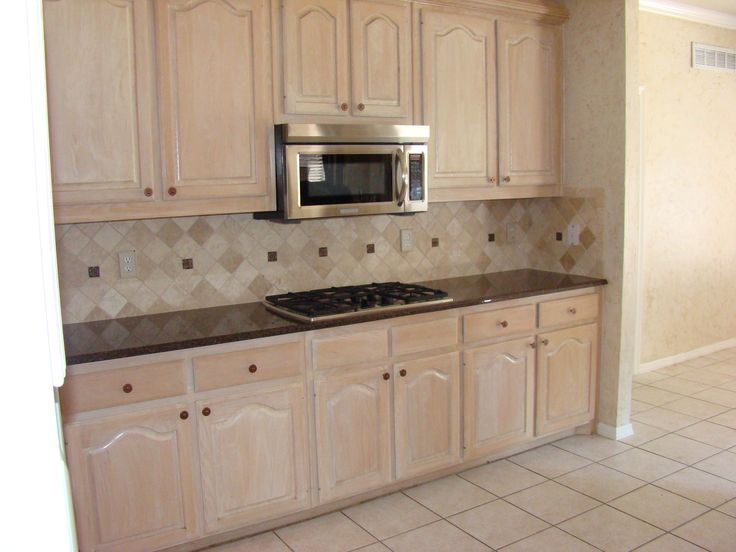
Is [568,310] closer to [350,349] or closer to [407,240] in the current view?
[407,240]

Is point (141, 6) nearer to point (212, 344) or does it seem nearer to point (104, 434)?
point (212, 344)

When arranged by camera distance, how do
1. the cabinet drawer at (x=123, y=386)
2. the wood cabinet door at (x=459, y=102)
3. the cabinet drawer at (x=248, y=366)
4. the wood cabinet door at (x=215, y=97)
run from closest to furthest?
the cabinet drawer at (x=123, y=386) < the cabinet drawer at (x=248, y=366) < the wood cabinet door at (x=215, y=97) < the wood cabinet door at (x=459, y=102)

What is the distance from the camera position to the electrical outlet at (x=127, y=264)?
2846 mm

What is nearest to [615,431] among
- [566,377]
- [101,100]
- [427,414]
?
[566,377]

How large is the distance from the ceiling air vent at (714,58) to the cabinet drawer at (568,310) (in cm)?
244

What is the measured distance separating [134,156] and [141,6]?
562mm

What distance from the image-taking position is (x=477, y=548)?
2.63 m

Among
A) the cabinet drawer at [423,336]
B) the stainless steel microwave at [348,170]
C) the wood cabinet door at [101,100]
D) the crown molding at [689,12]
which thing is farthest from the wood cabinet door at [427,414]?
the crown molding at [689,12]

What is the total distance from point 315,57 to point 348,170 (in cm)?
51

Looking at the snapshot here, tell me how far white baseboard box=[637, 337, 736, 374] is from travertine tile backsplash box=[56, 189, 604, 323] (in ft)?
4.86

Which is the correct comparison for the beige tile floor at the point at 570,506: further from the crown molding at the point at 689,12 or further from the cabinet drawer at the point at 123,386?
the crown molding at the point at 689,12

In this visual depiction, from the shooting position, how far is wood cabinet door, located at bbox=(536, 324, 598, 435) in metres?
3.49

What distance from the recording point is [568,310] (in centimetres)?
354

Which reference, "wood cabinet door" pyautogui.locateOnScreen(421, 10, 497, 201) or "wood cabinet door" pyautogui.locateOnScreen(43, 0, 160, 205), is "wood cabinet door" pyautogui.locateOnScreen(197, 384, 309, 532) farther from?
"wood cabinet door" pyautogui.locateOnScreen(421, 10, 497, 201)
